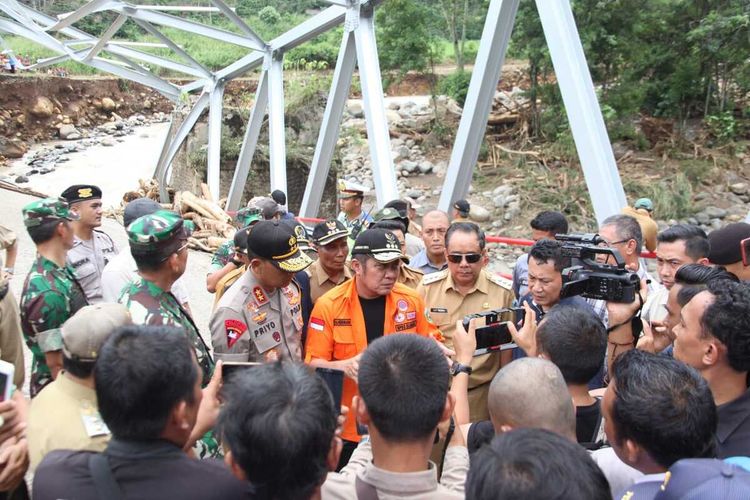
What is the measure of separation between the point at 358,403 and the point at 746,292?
1.49 m

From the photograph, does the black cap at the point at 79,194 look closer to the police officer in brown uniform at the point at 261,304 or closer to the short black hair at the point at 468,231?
the police officer in brown uniform at the point at 261,304

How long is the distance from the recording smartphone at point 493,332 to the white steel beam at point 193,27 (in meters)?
8.03

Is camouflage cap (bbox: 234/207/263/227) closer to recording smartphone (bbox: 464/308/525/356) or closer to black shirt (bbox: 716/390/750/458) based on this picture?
recording smartphone (bbox: 464/308/525/356)

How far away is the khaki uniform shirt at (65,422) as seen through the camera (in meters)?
1.92

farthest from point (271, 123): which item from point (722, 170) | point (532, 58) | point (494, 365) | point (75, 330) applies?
point (722, 170)

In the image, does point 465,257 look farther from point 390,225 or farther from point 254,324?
point 254,324

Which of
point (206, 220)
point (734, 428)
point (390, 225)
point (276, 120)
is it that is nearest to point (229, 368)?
point (734, 428)

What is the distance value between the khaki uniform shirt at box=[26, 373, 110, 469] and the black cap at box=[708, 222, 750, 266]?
10.4ft

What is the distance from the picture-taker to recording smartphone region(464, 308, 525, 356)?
2703 millimetres

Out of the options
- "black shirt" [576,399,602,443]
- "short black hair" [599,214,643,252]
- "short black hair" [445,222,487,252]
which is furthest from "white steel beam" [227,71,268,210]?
"black shirt" [576,399,602,443]

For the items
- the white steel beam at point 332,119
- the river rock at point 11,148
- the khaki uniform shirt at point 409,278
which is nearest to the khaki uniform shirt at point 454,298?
the khaki uniform shirt at point 409,278

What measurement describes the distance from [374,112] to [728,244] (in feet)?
14.3

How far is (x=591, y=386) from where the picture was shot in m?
2.97

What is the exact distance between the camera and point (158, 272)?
2639 millimetres
